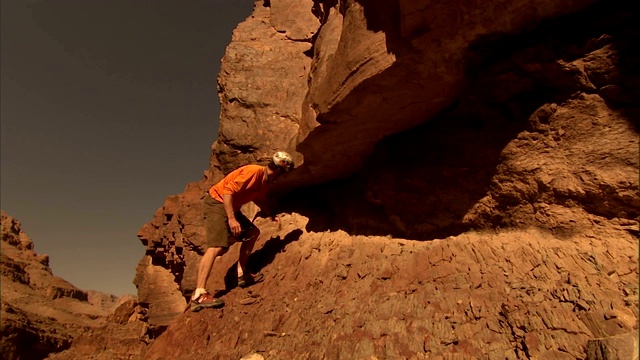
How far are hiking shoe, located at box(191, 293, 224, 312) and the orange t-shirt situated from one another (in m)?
1.11

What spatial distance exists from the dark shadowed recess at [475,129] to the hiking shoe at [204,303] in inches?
62.8

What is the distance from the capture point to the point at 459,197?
394 centimetres

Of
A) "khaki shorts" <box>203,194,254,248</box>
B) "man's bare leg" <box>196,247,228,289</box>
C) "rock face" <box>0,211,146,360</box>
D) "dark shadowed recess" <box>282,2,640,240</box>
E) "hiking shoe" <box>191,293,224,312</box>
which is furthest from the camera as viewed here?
"rock face" <box>0,211,146,360</box>

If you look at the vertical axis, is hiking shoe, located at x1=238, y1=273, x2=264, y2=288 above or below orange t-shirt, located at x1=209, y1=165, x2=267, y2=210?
below

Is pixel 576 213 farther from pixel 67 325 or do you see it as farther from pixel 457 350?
pixel 67 325

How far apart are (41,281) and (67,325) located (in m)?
5.34

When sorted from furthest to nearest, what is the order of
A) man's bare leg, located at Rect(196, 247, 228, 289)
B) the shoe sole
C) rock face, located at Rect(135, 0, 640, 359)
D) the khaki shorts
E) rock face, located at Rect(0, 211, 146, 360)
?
rock face, located at Rect(0, 211, 146, 360) → the shoe sole → the khaki shorts → man's bare leg, located at Rect(196, 247, 228, 289) → rock face, located at Rect(135, 0, 640, 359)

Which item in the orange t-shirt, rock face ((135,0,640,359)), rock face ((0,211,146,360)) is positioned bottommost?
rock face ((135,0,640,359))

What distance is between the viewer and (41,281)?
1594 cm

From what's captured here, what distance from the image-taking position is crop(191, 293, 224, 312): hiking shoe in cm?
427

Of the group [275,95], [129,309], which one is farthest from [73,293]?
[275,95]

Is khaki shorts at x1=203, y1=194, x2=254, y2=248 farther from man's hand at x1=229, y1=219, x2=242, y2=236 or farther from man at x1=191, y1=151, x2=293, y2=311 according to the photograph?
man's hand at x1=229, y1=219, x2=242, y2=236

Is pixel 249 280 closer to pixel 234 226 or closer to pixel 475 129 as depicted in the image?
pixel 234 226

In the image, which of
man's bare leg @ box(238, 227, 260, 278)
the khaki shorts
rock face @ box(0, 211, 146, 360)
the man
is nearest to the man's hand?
the man
